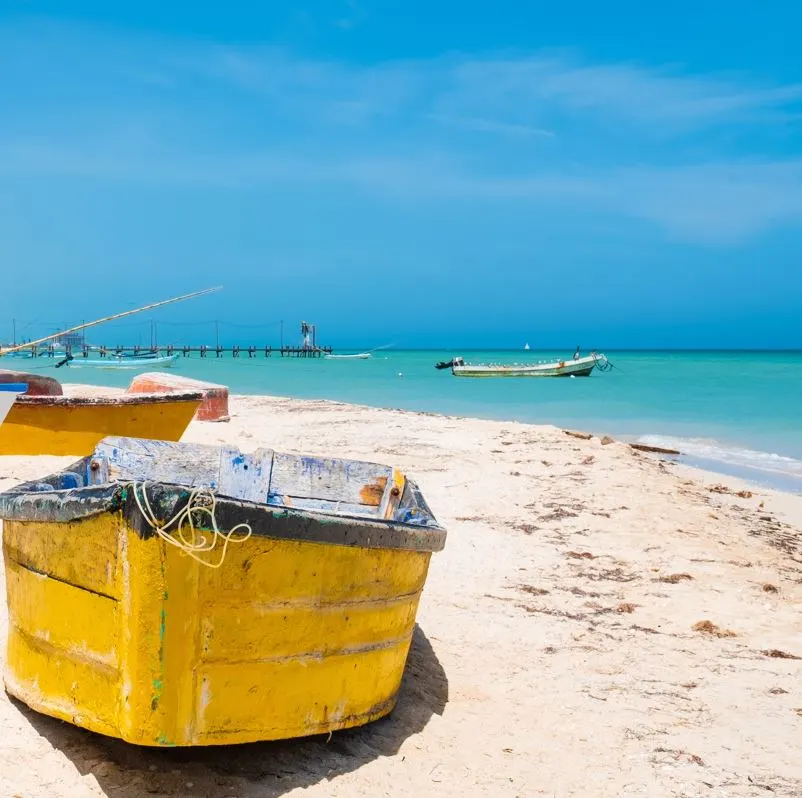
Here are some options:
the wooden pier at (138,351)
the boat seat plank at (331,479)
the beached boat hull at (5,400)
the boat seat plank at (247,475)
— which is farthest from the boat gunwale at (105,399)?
the wooden pier at (138,351)

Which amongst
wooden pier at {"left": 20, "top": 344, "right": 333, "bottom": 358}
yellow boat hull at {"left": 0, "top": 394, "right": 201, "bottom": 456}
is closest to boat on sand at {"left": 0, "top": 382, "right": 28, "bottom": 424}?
yellow boat hull at {"left": 0, "top": 394, "right": 201, "bottom": 456}

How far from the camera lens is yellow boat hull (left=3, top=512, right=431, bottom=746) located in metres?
2.95

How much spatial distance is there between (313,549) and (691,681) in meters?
2.74

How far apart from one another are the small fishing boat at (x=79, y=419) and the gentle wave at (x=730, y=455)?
10.5m

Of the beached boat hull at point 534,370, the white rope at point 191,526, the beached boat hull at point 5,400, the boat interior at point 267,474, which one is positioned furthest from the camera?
the beached boat hull at point 534,370

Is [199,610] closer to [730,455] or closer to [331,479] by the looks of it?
[331,479]

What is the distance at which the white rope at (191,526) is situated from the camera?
9.36 feet

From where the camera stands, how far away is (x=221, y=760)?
3422 mm

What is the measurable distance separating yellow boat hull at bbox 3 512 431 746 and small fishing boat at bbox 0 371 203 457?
19.1ft

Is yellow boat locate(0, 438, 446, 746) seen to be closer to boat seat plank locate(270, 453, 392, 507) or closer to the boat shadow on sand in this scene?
the boat shadow on sand

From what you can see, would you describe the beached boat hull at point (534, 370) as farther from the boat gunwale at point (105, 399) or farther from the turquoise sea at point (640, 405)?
the boat gunwale at point (105, 399)

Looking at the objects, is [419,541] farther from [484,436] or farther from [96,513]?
[484,436]

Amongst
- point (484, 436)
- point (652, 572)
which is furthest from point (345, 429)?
point (652, 572)

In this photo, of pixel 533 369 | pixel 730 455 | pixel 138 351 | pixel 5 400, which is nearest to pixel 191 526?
pixel 5 400
